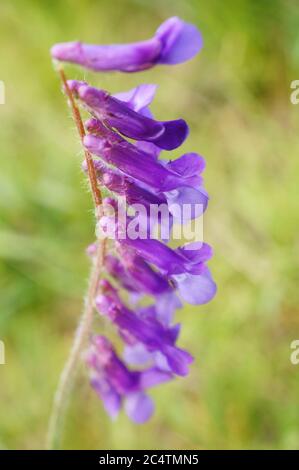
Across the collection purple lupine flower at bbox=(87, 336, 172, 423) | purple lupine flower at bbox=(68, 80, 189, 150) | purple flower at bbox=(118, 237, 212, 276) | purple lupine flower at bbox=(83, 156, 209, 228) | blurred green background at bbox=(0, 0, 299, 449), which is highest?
blurred green background at bbox=(0, 0, 299, 449)

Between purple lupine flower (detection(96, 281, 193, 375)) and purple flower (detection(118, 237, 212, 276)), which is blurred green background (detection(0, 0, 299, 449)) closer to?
purple lupine flower (detection(96, 281, 193, 375))

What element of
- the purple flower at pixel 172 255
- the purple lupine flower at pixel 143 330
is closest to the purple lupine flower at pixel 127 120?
the purple flower at pixel 172 255

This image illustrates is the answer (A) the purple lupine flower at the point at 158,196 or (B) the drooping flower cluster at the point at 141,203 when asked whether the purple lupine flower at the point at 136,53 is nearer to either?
(B) the drooping flower cluster at the point at 141,203

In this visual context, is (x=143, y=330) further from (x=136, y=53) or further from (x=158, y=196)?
(x=136, y=53)

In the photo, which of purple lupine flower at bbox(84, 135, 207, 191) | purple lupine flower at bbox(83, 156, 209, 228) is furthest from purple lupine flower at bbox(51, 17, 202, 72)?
purple lupine flower at bbox(83, 156, 209, 228)

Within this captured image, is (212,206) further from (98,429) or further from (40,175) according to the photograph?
(98,429)

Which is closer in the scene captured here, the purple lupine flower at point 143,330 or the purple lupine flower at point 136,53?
the purple lupine flower at point 136,53
